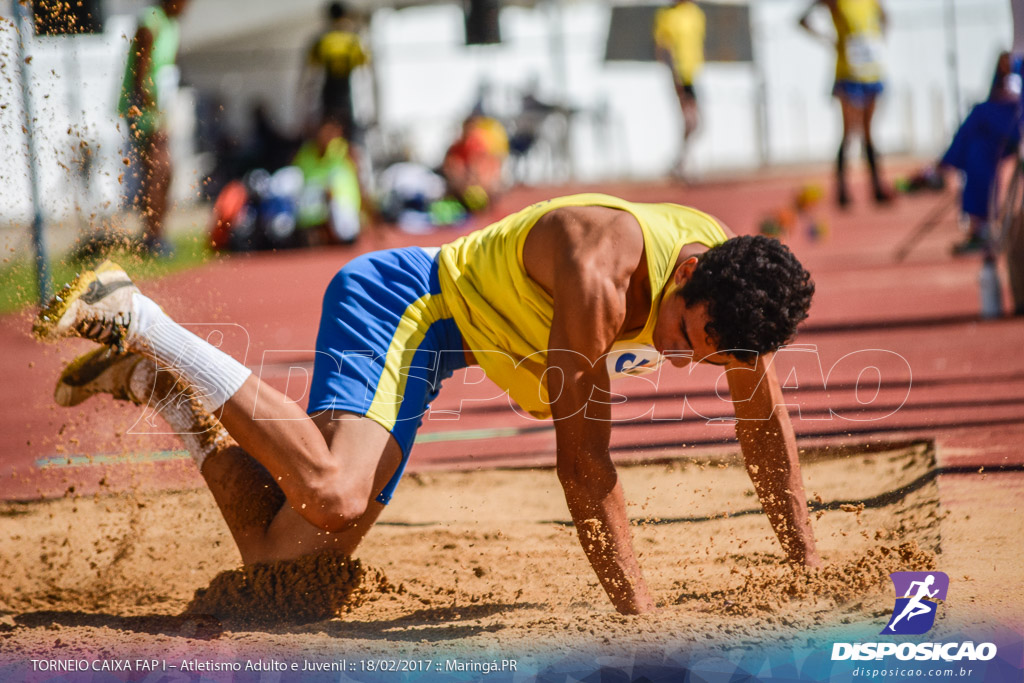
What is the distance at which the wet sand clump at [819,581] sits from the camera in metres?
2.60

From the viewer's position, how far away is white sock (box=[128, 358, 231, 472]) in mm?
3057

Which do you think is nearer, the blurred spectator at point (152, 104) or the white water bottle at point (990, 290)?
the blurred spectator at point (152, 104)

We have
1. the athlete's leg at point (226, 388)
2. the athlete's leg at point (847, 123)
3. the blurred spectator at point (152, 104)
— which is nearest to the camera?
the athlete's leg at point (226, 388)

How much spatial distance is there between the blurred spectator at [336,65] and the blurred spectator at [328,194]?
31 centimetres

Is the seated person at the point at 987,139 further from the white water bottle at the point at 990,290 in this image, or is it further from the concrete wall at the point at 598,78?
the concrete wall at the point at 598,78

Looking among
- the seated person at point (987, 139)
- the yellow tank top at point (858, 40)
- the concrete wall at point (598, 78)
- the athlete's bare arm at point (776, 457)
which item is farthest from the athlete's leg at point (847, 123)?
the athlete's bare arm at point (776, 457)

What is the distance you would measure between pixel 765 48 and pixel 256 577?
56.3 feet

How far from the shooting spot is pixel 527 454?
14.4ft

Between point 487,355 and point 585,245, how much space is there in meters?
0.54

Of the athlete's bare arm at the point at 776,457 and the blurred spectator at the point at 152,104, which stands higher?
the blurred spectator at the point at 152,104

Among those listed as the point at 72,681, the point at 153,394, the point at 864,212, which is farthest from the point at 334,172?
the point at 72,681

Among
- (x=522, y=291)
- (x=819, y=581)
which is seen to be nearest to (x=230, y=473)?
(x=522, y=291)

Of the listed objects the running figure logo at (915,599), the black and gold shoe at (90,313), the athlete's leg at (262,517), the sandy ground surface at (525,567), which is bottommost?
the sandy ground surface at (525,567)

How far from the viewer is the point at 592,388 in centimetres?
246
